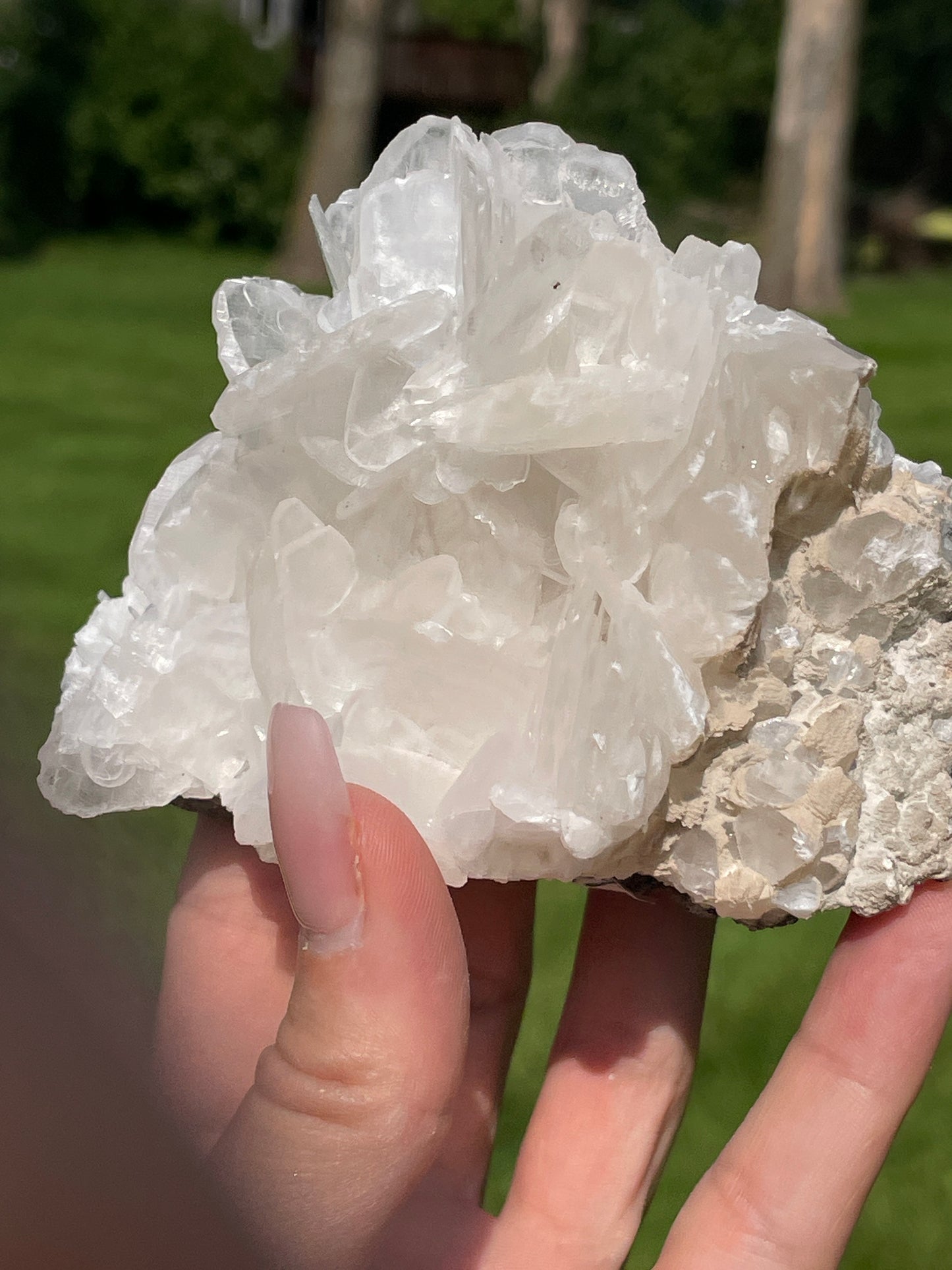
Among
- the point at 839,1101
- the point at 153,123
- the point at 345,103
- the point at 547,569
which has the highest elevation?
the point at 547,569

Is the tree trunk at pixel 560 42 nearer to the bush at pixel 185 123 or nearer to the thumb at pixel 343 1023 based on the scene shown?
the bush at pixel 185 123

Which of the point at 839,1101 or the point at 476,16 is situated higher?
the point at 476,16

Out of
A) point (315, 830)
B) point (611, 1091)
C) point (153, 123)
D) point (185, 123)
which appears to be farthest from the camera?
point (185, 123)

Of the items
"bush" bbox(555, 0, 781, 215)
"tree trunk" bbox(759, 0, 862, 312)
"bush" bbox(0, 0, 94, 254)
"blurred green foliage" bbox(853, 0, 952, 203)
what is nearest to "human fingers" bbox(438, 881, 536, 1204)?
"tree trunk" bbox(759, 0, 862, 312)

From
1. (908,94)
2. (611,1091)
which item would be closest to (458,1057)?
(611,1091)

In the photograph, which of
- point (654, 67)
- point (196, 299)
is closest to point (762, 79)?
point (654, 67)

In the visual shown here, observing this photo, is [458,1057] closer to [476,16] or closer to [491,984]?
[491,984]

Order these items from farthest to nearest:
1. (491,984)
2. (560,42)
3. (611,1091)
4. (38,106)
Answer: (560,42) < (38,106) < (491,984) < (611,1091)
